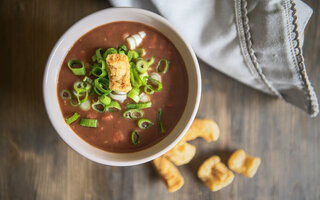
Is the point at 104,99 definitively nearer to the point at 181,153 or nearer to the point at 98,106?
the point at 98,106

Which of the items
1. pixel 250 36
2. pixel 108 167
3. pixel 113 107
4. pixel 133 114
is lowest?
pixel 108 167

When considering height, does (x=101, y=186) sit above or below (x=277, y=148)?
above

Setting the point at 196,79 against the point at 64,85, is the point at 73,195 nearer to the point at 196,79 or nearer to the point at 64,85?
the point at 64,85

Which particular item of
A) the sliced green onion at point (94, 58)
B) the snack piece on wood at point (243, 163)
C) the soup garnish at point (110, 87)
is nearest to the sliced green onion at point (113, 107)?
the soup garnish at point (110, 87)

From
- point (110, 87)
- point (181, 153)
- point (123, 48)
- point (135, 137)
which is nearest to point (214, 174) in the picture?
point (181, 153)

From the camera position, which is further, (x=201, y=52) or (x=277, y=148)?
(x=277, y=148)

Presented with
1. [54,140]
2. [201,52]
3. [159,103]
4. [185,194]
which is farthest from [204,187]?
[54,140]

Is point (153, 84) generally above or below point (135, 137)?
above
